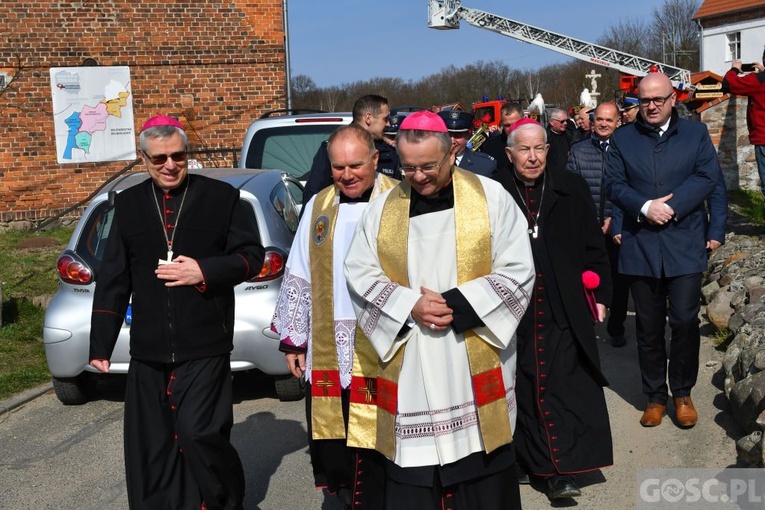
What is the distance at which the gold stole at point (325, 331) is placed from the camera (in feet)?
14.4

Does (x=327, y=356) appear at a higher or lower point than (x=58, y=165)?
lower

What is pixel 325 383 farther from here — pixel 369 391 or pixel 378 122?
pixel 378 122

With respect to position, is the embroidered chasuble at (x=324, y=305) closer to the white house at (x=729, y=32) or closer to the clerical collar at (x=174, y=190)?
the clerical collar at (x=174, y=190)

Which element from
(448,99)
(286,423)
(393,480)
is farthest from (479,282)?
(448,99)

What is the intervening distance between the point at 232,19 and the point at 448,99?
5449 cm

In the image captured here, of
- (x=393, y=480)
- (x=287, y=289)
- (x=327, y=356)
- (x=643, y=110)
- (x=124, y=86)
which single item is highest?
(x=124, y=86)

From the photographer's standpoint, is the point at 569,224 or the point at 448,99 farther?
the point at 448,99

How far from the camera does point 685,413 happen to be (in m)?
5.92

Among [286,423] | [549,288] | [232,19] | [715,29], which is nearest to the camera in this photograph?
[549,288]

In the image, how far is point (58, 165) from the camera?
17.0 meters

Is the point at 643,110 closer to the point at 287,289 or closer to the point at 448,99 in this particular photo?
the point at 287,289

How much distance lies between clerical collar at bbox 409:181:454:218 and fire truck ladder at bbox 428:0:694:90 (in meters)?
42.8

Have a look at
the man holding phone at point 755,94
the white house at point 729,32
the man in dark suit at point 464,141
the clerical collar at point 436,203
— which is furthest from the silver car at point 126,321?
the white house at point 729,32

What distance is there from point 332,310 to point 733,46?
52338mm
